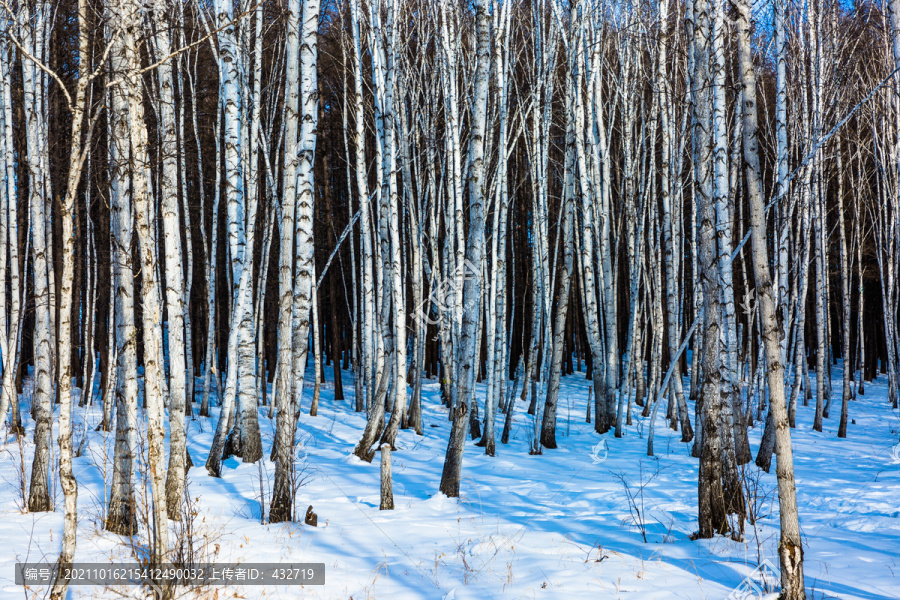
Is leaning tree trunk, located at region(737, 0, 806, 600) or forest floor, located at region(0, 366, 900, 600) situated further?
forest floor, located at region(0, 366, 900, 600)

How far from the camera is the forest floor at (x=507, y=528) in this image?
13.2 feet

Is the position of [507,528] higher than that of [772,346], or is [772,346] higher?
[772,346]

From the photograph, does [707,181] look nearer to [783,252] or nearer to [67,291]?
[783,252]

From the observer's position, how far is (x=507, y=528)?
18.0 ft

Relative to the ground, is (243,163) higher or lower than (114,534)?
higher

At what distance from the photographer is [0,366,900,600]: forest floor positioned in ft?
13.2

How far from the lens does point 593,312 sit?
1084 cm

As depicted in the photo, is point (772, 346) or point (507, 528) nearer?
point (772, 346)

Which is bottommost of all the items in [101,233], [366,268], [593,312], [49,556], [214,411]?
[214,411]

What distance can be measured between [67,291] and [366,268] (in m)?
6.00

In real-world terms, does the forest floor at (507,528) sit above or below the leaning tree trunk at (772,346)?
below

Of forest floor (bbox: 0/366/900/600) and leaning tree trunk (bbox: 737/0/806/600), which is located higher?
leaning tree trunk (bbox: 737/0/806/600)

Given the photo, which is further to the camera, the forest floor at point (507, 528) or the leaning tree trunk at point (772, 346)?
the forest floor at point (507, 528)

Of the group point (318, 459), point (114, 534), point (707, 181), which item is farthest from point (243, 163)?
point (707, 181)
